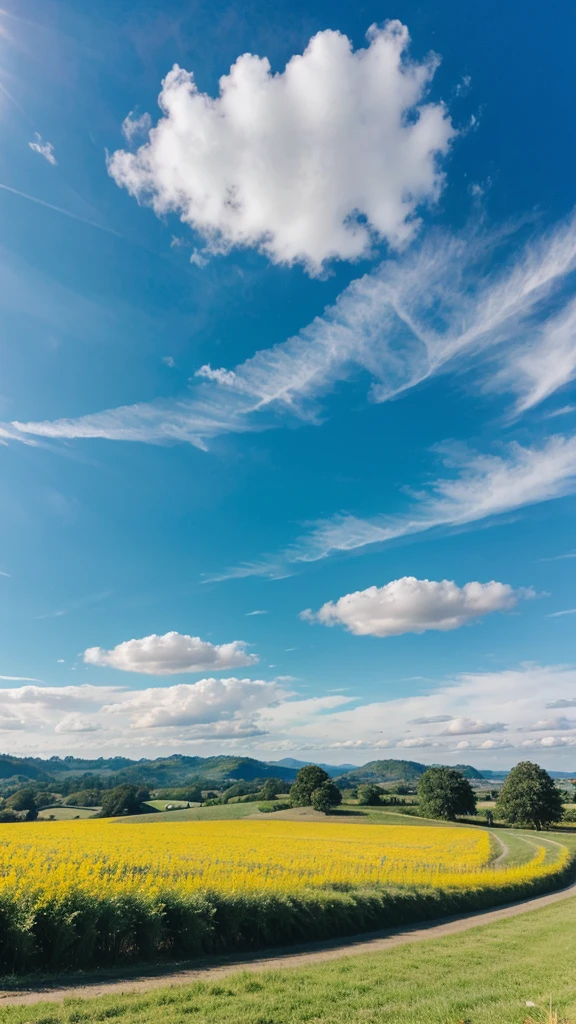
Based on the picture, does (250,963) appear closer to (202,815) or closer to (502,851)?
(502,851)

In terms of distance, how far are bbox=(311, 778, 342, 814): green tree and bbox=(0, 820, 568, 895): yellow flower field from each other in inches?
1331

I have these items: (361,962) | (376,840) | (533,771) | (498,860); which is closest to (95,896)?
(361,962)

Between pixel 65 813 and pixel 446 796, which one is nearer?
pixel 446 796

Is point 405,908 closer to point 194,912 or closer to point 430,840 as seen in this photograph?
point 194,912

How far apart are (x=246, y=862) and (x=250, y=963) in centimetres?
2067

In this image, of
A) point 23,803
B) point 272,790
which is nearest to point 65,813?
point 23,803

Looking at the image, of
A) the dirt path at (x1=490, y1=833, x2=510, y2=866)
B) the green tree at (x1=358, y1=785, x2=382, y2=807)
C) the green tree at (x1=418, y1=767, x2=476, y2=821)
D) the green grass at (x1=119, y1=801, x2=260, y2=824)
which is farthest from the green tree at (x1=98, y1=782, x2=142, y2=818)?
the dirt path at (x1=490, y1=833, x2=510, y2=866)

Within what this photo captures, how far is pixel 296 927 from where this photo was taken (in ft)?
58.6

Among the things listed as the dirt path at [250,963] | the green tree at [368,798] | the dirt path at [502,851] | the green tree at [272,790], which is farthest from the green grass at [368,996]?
the green tree at [272,790]

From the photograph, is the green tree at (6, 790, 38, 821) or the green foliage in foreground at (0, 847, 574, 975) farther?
the green tree at (6, 790, 38, 821)

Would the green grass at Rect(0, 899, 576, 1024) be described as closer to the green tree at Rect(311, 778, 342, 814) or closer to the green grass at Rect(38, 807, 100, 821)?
the green tree at Rect(311, 778, 342, 814)

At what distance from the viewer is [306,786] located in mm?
105312

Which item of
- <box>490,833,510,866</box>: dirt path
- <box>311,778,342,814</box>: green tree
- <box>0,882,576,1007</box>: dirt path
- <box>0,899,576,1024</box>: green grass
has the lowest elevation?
<box>490,833,510,866</box>: dirt path

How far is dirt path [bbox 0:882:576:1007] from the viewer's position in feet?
35.8
